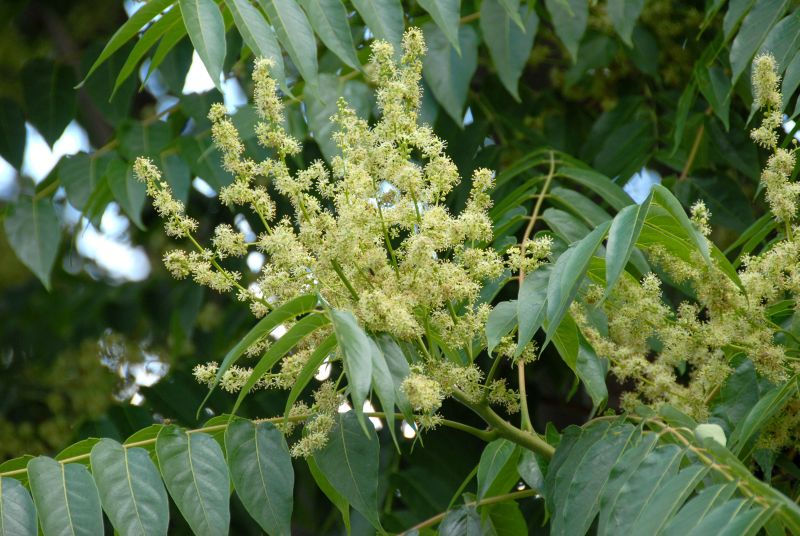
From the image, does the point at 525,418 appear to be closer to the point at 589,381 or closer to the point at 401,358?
the point at 589,381

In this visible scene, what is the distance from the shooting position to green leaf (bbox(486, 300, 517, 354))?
140 centimetres

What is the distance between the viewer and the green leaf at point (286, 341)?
137cm

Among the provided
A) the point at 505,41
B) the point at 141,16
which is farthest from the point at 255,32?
the point at 505,41

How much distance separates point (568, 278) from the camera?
1300mm

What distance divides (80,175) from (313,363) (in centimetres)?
147

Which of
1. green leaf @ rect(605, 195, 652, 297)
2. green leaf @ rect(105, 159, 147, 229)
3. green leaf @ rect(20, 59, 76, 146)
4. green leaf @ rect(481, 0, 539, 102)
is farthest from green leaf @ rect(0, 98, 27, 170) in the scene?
green leaf @ rect(605, 195, 652, 297)

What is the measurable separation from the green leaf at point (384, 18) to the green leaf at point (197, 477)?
754mm

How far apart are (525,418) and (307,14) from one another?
81 cm

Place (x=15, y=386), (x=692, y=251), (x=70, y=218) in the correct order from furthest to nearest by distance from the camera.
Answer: (x=70, y=218)
(x=15, y=386)
(x=692, y=251)

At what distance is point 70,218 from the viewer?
436 centimetres

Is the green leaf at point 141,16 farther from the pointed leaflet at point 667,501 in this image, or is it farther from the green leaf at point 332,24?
the pointed leaflet at point 667,501

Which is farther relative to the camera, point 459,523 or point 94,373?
point 94,373

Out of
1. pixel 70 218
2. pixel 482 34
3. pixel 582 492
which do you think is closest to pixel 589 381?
pixel 582 492

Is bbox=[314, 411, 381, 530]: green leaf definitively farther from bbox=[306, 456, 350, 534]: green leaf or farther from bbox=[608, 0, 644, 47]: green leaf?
bbox=[608, 0, 644, 47]: green leaf
